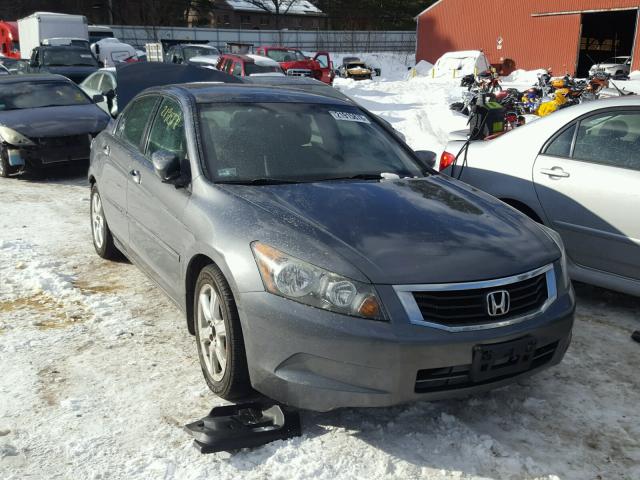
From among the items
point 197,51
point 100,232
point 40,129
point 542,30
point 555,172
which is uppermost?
point 542,30

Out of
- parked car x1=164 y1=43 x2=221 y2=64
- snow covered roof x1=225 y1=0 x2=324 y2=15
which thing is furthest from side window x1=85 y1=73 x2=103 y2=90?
snow covered roof x1=225 y1=0 x2=324 y2=15

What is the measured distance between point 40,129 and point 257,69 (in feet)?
36.0

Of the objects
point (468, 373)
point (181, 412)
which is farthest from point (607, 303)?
point (181, 412)

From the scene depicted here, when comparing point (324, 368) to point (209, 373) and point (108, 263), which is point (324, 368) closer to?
point (209, 373)

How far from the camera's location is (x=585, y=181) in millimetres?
4656

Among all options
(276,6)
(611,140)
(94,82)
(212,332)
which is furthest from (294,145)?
(276,6)

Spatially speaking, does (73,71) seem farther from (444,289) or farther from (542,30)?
(542,30)

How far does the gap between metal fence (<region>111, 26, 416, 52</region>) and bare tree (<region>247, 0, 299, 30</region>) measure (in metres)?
13.1

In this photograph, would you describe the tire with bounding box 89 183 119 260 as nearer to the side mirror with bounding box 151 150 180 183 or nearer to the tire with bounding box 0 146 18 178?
the side mirror with bounding box 151 150 180 183

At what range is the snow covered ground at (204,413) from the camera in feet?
9.45

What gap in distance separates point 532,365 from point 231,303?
145cm

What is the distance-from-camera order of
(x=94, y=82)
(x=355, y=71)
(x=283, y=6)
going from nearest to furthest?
1. (x=94, y=82)
2. (x=355, y=71)
3. (x=283, y=6)

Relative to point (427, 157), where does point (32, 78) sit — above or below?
above

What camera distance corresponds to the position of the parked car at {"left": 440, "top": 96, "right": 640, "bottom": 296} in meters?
4.44
